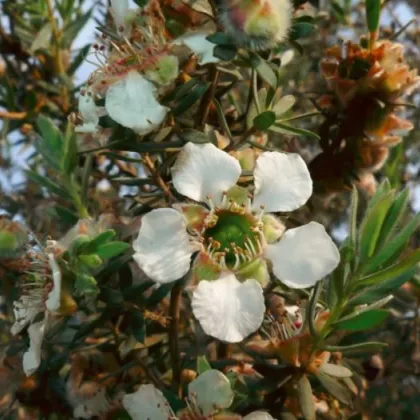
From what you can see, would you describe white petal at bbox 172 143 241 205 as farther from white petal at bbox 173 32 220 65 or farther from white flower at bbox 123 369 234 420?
white flower at bbox 123 369 234 420

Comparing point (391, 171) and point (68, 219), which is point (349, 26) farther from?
point (68, 219)

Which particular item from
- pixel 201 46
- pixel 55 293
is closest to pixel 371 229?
pixel 201 46

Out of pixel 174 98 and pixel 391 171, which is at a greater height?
pixel 174 98

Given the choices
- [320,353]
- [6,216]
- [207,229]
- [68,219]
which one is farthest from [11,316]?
[320,353]

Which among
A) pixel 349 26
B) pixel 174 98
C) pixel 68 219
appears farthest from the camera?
pixel 349 26

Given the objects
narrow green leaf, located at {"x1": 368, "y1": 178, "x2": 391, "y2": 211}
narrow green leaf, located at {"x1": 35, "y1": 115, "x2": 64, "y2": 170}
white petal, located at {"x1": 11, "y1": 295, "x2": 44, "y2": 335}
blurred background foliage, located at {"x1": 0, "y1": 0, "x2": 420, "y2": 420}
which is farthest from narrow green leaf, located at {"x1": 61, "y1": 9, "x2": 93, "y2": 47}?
narrow green leaf, located at {"x1": 368, "y1": 178, "x2": 391, "y2": 211}

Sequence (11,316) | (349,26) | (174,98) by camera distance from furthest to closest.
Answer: (349,26)
(11,316)
(174,98)

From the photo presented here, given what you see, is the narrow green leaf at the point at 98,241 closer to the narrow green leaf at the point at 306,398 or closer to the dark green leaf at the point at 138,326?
the dark green leaf at the point at 138,326
